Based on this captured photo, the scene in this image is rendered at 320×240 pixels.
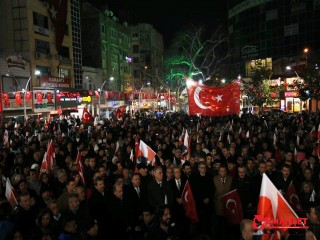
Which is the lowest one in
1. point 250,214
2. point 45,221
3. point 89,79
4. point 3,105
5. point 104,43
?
point 250,214

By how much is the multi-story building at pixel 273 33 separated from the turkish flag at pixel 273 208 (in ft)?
160

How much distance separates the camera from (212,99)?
15.7m

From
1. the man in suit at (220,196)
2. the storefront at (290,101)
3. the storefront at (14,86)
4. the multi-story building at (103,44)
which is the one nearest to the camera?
the man in suit at (220,196)

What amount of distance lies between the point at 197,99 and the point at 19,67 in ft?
78.7

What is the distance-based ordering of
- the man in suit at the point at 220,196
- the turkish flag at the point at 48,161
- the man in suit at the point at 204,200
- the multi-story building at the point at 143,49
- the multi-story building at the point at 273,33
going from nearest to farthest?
the man in suit at the point at 220,196 < the man in suit at the point at 204,200 < the turkish flag at the point at 48,161 < the multi-story building at the point at 273,33 < the multi-story building at the point at 143,49

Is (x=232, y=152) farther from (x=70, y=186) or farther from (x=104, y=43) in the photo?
(x=104, y=43)

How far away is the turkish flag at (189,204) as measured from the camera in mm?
6711

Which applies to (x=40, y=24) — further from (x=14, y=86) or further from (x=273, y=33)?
(x=273, y=33)

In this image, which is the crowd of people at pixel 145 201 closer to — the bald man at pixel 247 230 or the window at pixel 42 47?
the bald man at pixel 247 230

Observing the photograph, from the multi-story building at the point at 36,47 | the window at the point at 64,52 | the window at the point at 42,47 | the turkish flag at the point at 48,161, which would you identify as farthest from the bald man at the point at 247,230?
the window at the point at 64,52

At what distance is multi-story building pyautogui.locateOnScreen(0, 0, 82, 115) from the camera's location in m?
32.6

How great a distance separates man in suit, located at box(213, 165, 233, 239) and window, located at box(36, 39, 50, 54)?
35.4 m

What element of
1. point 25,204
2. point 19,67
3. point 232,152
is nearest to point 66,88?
point 19,67

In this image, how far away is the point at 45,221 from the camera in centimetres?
523
